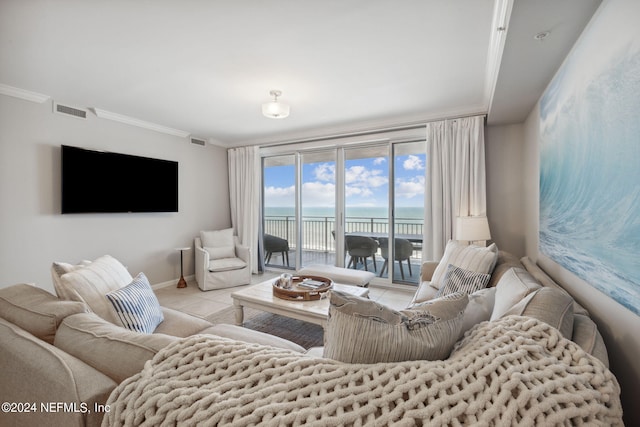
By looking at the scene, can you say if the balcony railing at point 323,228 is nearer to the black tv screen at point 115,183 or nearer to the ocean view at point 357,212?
the ocean view at point 357,212

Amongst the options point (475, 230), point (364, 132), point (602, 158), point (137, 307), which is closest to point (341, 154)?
point (364, 132)

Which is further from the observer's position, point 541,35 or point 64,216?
point 64,216

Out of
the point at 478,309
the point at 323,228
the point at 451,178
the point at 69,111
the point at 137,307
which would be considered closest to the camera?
the point at 478,309

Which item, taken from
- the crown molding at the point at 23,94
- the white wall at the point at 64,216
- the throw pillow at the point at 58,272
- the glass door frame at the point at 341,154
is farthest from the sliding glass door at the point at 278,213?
the throw pillow at the point at 58,272

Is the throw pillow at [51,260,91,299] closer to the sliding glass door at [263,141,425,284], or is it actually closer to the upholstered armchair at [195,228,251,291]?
the upholstered armchair at [195,228,251,291]

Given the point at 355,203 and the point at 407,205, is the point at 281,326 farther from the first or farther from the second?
the point at 407,205

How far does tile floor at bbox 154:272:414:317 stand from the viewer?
3.34 metres

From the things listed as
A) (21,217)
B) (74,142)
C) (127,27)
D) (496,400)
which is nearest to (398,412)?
(496,400)

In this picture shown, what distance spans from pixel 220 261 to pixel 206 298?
2.31ft

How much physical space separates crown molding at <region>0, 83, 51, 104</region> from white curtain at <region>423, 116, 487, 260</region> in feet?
15.1

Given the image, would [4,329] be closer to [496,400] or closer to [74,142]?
[496,400]

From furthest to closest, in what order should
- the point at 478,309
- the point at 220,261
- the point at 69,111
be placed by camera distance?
the point at 220,261
the point at 69,111
the point at 478,309

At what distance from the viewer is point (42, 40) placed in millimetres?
2018

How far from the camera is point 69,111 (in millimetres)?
3236
